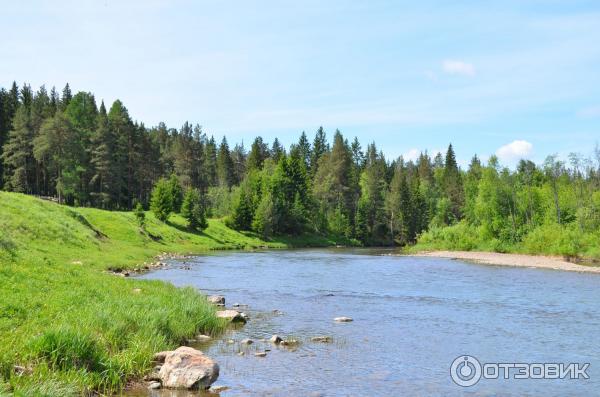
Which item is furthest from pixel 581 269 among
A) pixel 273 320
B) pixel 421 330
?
pixel 273 320

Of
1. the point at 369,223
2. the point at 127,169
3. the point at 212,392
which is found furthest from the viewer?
the point at 369,223

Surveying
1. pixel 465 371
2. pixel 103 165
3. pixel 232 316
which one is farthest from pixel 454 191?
pixel 465 371

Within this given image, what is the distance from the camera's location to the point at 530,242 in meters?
83.0

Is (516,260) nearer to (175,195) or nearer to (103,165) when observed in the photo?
(175,195)

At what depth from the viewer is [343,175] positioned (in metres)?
149

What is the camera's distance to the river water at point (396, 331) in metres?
17.0

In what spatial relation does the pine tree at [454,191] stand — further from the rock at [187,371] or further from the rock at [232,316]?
the rock at [187,371]

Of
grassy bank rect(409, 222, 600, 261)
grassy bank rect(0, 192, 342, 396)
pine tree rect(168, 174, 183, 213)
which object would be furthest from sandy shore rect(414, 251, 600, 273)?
grassy bank rect(0, 192, 342, 396)

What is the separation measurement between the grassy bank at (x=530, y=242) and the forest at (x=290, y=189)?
0.72ft

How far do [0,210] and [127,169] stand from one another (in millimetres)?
77297

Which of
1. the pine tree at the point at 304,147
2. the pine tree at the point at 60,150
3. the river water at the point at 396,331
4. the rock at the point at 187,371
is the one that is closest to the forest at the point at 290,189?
the pine tree at the point at 60,150

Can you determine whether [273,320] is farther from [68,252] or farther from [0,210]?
[0,210]

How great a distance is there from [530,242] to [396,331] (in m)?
65.7

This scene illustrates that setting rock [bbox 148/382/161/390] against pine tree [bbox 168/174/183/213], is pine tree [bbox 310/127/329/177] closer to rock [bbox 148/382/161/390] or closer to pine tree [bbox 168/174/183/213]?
pine tree [bbox 168/174/183/213]
